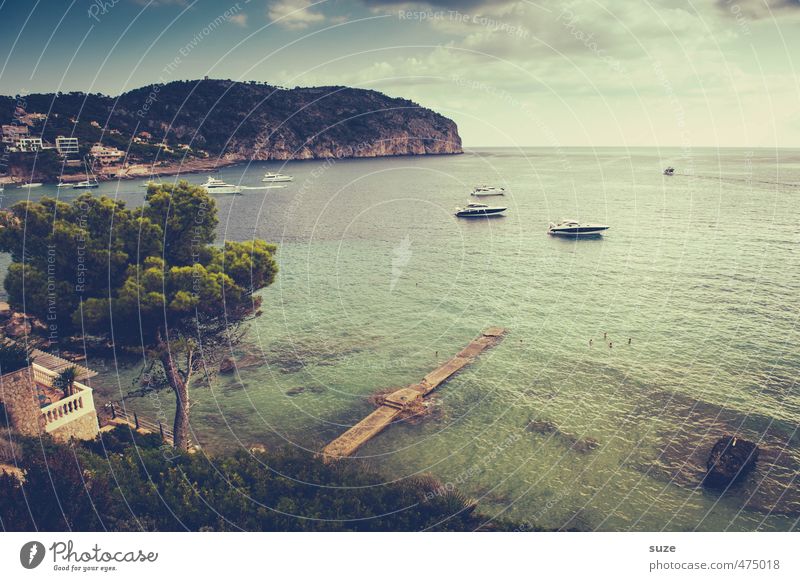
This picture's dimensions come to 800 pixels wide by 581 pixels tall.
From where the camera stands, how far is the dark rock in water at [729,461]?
24.8 meters

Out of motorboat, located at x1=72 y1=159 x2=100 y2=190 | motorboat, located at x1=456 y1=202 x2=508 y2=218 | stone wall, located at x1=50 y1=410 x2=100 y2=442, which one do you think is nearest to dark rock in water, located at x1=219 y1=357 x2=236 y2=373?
stone wall, located at x1=50 y1=410 x2=100 y2=442

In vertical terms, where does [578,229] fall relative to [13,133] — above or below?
below

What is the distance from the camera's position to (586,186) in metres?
164

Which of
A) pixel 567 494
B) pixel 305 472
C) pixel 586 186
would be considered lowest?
pixel 567 494

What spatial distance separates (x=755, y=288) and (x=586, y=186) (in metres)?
119

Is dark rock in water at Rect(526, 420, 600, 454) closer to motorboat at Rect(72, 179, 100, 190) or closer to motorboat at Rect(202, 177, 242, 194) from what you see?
motorboat at Rect(202, 177, 242, 194)

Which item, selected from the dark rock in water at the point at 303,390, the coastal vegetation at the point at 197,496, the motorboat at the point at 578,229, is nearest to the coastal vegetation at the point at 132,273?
the coastal vegetation at the point at 197,496

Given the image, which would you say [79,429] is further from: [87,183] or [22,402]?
[87,183]

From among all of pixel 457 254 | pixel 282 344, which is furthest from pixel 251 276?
Result: pixel 457 254

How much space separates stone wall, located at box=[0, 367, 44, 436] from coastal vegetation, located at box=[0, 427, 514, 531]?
89 centimetres

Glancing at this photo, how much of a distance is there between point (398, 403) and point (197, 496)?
15.2m

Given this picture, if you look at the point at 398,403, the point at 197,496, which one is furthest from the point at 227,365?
the point at 197,496

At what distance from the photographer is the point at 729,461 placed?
25484 millimetres

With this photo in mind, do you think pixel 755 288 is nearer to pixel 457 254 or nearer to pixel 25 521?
pixel 457 254
